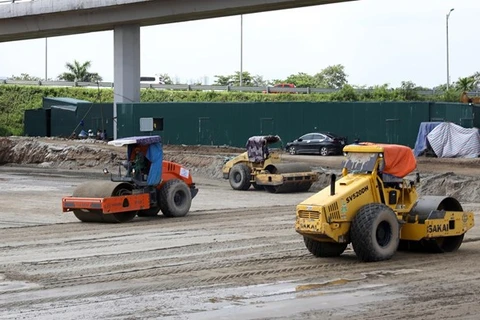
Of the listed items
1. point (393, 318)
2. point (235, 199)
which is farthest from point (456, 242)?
point (235, 199)

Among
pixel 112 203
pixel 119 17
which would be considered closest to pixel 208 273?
pixel 112 203

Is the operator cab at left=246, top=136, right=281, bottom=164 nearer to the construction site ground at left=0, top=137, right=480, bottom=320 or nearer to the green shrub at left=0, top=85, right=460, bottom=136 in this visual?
the construction site ground at left=0, top=137, right=480, bottom=320

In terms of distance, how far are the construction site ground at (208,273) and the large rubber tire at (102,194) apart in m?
0.32

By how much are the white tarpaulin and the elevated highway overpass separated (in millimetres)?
10342

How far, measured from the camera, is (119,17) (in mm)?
54688

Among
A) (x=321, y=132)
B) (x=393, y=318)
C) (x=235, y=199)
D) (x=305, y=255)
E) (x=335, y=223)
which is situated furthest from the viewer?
(x=321, y=132)

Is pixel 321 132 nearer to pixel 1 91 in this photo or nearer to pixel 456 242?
pixel 456 242

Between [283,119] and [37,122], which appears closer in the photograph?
[283,119]

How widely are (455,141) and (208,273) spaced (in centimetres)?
Answer: 2952

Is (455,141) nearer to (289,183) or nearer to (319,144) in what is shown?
(319,144)

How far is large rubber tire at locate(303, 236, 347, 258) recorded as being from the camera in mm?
17031

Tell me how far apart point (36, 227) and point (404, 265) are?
10231mm

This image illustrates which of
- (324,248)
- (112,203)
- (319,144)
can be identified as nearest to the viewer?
(324,248)

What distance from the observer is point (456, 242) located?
17.7 meters
